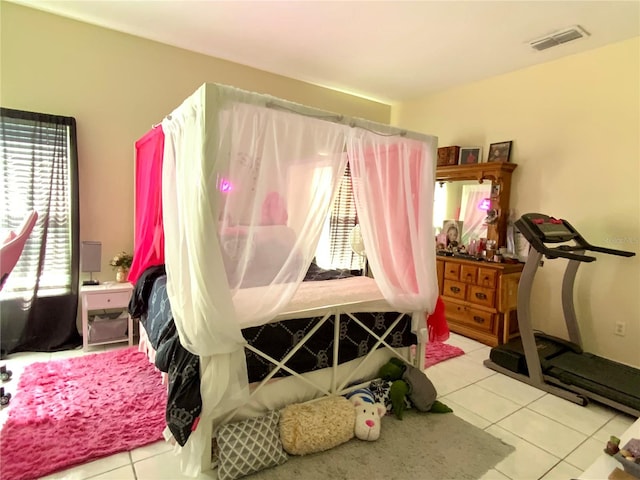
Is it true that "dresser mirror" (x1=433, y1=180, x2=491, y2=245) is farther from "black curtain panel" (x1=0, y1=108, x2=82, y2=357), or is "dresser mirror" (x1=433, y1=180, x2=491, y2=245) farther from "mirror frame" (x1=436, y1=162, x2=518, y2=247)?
"black curtain panel" (x1=0, y1=108, x2=82, y2=357)

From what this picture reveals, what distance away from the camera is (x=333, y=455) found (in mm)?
2049

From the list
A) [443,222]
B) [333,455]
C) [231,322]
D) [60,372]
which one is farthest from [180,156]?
[443,222]

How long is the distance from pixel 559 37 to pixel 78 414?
4.73 metres

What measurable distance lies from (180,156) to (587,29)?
3.48 m

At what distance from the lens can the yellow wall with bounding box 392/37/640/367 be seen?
128 inches

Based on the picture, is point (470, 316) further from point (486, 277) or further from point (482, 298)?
point (486, 277)

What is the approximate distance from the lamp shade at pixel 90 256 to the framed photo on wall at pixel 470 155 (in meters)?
4.04

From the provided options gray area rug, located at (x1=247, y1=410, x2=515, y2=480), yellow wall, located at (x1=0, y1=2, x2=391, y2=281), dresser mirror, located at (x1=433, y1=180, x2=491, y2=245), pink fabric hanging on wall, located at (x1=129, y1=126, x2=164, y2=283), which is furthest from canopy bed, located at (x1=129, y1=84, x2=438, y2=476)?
dresser mirror, located at (x1=433, y1=180, x2=491, y2=245)

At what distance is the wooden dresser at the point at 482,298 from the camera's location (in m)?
3.73

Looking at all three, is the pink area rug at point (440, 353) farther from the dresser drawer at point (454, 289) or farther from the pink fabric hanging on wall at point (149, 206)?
the pink fabric hanging on wall at point (149, 206)

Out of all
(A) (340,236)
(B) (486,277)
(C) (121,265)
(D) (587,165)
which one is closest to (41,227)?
(C) (121,265)

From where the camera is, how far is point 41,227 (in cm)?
322

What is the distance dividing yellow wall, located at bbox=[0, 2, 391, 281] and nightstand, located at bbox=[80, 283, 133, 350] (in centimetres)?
43

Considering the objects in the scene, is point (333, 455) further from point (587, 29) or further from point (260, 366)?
point (587, 29)
